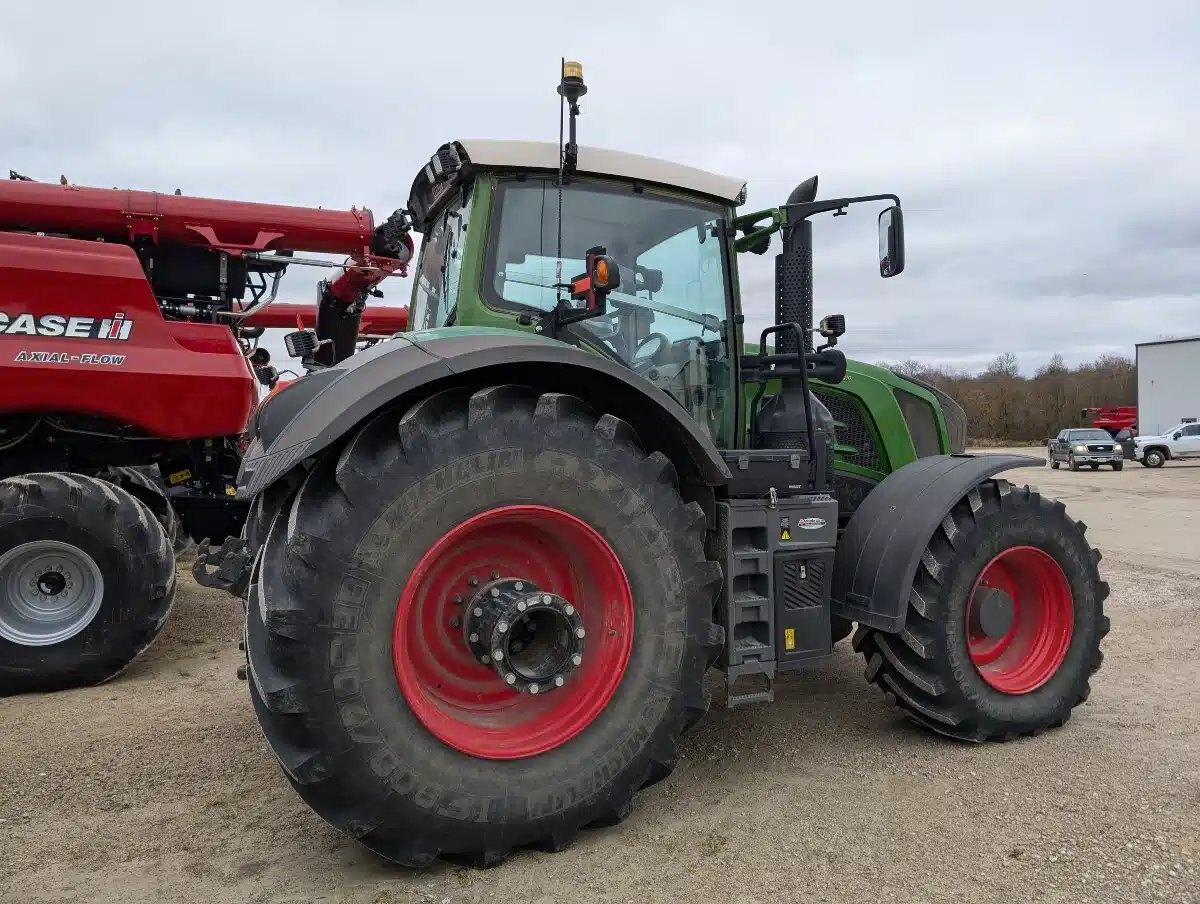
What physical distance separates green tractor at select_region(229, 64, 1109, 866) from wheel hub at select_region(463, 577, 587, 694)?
1 centimetres

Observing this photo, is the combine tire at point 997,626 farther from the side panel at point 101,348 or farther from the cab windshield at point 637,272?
the side panel at point 101,348

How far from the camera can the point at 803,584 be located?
3479 millimetres

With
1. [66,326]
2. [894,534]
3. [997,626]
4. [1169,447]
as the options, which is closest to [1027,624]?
[997,626]

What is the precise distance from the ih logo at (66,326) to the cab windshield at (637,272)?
3.43 metres

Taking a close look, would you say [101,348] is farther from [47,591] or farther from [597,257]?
[597,257]

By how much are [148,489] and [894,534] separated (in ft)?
16.9

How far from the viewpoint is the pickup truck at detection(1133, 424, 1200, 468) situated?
29094 millimetres

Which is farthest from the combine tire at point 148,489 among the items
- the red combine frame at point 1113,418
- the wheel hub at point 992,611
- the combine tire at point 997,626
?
the red combine frame at point 1113,418

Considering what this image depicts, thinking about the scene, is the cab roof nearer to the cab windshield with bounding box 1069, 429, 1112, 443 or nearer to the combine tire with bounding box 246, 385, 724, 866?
the combine tire with bounding box 246, 385, 724, 866

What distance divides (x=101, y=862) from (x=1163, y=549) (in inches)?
425

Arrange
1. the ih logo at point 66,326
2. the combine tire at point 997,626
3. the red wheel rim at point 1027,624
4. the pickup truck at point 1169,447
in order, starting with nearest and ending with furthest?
the combine tire at point 997,626, the red wheel rim at point 1027,624, the ih logo at point 66,326, the pickup truck at point 1169,447

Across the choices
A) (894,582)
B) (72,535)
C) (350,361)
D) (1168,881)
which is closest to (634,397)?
(350,361)

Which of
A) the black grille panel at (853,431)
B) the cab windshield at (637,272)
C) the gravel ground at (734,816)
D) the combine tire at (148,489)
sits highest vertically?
the cab windshield at (637,272)

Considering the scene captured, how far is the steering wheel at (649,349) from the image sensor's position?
3.62 metres
